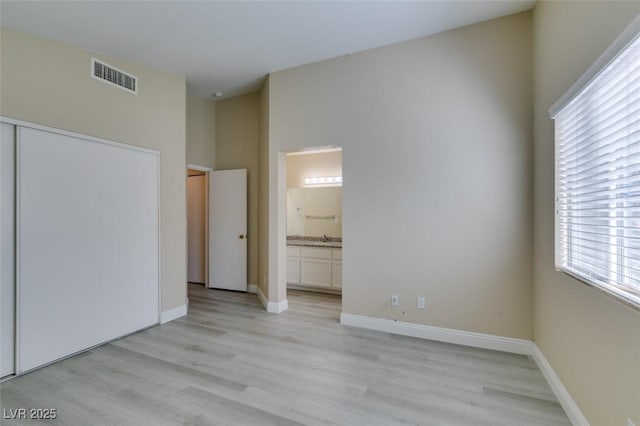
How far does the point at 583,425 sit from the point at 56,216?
14.1ft

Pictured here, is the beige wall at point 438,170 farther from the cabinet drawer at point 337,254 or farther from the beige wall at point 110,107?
the beige wall at point 110,107

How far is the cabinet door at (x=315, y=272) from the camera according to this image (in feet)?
15.8

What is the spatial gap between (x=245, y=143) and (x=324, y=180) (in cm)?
157

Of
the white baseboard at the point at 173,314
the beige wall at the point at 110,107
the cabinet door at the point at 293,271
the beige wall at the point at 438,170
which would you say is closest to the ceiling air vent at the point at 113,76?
the beige wall at the point at 110,107

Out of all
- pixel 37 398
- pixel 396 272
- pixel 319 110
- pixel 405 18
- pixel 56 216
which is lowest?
pixel 37 398

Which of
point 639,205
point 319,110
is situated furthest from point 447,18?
point 639,205

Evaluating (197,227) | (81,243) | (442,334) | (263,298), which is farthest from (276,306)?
(197,227)

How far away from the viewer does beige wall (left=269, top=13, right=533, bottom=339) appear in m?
2.80

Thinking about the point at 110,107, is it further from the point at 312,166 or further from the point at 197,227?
the point at 312,166

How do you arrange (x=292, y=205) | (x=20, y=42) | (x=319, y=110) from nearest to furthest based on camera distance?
1. (x=20, y=42)
2. (x=319, y=110)
3. (x=292, y=205)

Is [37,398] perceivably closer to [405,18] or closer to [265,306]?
[265,306]

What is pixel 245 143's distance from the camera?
492 cm

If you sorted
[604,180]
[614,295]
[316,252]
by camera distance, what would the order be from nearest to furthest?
1. [614,295]
2. [604,180]
3. [316,252]

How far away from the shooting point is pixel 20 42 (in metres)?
2.53
